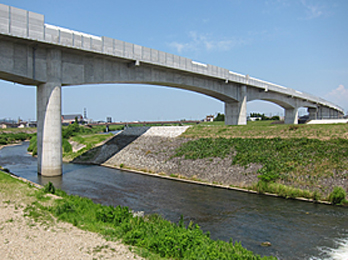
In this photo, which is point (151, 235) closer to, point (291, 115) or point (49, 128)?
point (49, 128)

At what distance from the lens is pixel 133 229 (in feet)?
33.5

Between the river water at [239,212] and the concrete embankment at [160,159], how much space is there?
6.30ft

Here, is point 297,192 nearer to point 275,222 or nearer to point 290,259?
point 275,222

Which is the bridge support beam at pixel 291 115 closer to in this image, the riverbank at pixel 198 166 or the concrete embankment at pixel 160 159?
the riverbank at pixel 198 166

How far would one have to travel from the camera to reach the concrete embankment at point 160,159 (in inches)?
933

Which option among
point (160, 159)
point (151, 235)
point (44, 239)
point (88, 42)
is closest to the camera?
point (44, 239)

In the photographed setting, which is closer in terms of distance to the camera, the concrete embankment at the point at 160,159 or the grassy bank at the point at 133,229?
the grassy bank at the point at 133,229

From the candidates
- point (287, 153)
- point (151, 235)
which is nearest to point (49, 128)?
point (151, 235)

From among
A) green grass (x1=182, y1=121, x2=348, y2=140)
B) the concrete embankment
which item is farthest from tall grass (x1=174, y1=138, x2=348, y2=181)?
green grass (x1=182, y1=121, x2=348, y2=140)

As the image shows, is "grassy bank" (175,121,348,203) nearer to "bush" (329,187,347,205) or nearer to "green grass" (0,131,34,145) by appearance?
"bush" (329,187,347,205)

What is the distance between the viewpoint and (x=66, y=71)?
26688mm

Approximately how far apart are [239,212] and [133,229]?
8116mm

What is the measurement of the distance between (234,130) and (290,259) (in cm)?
2534

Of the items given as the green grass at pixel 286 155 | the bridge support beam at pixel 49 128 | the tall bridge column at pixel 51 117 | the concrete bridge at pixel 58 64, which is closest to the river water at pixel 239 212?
the bridge support beam at pixel 49 128
